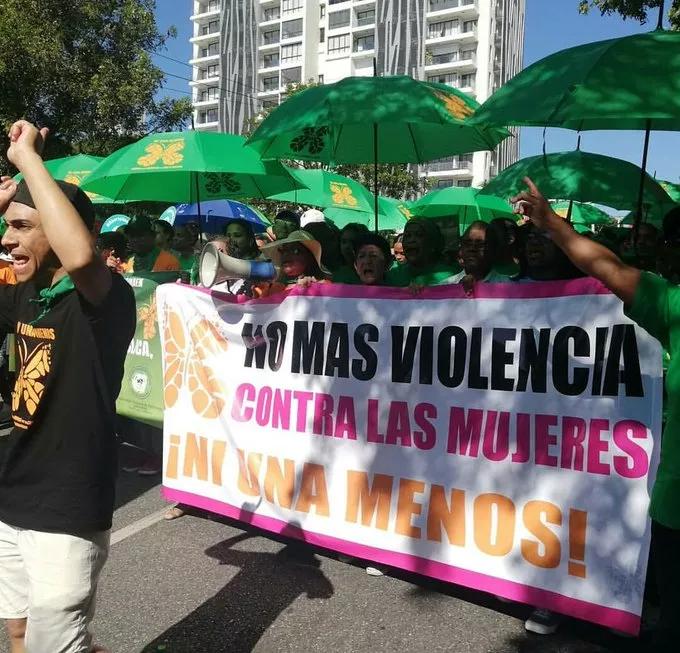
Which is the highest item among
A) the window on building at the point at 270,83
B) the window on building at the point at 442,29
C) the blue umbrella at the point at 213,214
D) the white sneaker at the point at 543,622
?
the window on building at the point at 442,29

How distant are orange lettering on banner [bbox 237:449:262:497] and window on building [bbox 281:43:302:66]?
67953 mm

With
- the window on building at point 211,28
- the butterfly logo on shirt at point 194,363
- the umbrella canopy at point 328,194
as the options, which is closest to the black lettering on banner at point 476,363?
the butterfly logo on shirt at point 194,363

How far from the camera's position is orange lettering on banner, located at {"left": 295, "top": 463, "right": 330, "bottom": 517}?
11.6 ft

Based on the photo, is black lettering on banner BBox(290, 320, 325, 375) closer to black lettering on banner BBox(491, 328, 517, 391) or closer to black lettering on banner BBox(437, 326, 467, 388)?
black lettering on banner BBox(437, 326, 467, 388)

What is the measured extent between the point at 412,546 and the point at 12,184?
2.31 m

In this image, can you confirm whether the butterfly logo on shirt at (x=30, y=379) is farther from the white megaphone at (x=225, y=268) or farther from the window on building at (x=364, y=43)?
the window on building at (x=364, y=43)

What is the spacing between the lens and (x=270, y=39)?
235 feet

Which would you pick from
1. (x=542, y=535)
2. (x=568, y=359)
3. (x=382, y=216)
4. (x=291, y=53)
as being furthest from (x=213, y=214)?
(x=291, y=53)

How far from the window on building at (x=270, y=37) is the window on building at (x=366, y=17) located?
9883mm

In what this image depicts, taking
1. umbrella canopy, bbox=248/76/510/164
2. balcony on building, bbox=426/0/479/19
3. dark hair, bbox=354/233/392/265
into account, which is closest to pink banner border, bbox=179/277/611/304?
dark hair, bbox=354/233/392/265

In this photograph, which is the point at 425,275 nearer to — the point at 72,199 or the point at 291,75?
the point at 72,199

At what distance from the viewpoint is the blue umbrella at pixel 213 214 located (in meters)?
9.79

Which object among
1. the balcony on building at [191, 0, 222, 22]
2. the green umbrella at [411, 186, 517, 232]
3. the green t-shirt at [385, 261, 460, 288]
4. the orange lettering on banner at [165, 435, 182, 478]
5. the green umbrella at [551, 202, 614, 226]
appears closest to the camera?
the orange lettering on banner at [165, 435, 182, 478]

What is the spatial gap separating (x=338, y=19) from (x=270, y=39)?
931 cm
